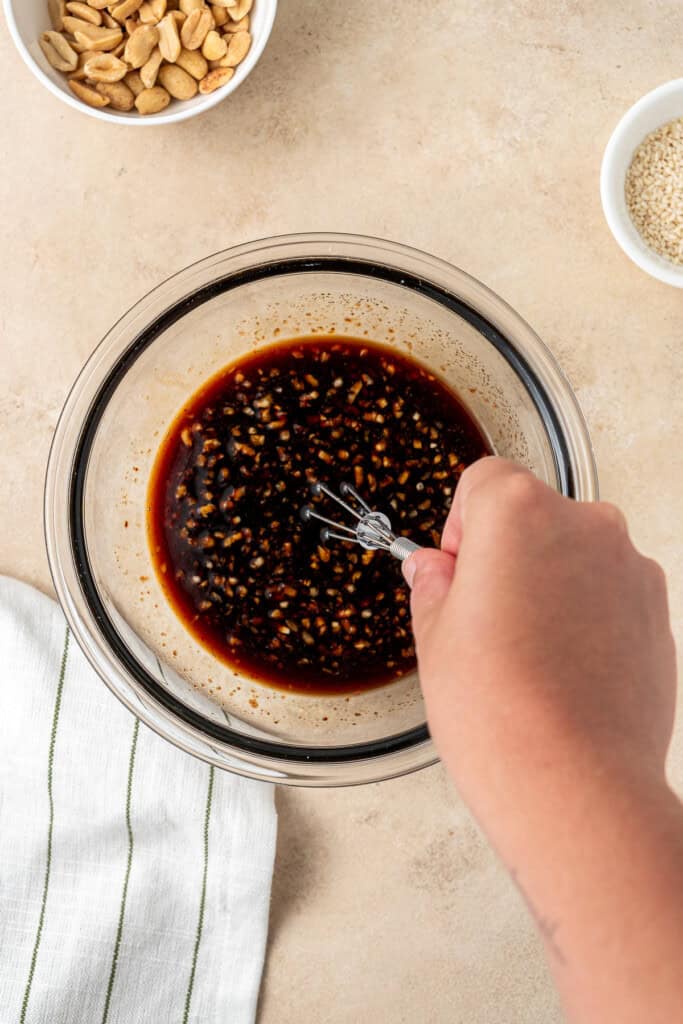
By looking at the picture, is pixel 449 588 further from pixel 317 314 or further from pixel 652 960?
pixel 317 314

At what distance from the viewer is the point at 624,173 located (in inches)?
→ 48.5

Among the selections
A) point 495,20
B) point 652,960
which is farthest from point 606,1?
point 652,960

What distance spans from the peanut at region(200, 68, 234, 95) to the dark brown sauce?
382 mm

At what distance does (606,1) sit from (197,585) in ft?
3.31

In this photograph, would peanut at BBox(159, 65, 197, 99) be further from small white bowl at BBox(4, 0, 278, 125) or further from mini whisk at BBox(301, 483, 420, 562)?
mini whisk at BBox(301, 483, 420, 562)

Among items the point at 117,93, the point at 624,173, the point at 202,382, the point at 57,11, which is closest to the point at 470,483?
the point at 202,382

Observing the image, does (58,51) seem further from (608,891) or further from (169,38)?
(608,891)

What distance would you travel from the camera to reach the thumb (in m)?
0.74

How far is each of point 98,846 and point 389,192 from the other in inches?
40.1

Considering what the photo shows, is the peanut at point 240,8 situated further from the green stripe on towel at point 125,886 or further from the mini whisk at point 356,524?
the green stripe on towel at point 125,886

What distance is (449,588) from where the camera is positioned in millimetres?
742

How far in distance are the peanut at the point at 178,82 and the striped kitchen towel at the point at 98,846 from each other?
0.72m

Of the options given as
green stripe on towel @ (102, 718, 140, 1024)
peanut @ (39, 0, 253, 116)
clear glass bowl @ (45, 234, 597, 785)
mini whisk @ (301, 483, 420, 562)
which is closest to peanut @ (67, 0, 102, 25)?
peanut @ (39, 0, 253, 116)

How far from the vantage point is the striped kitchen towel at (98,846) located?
1.24 metres
